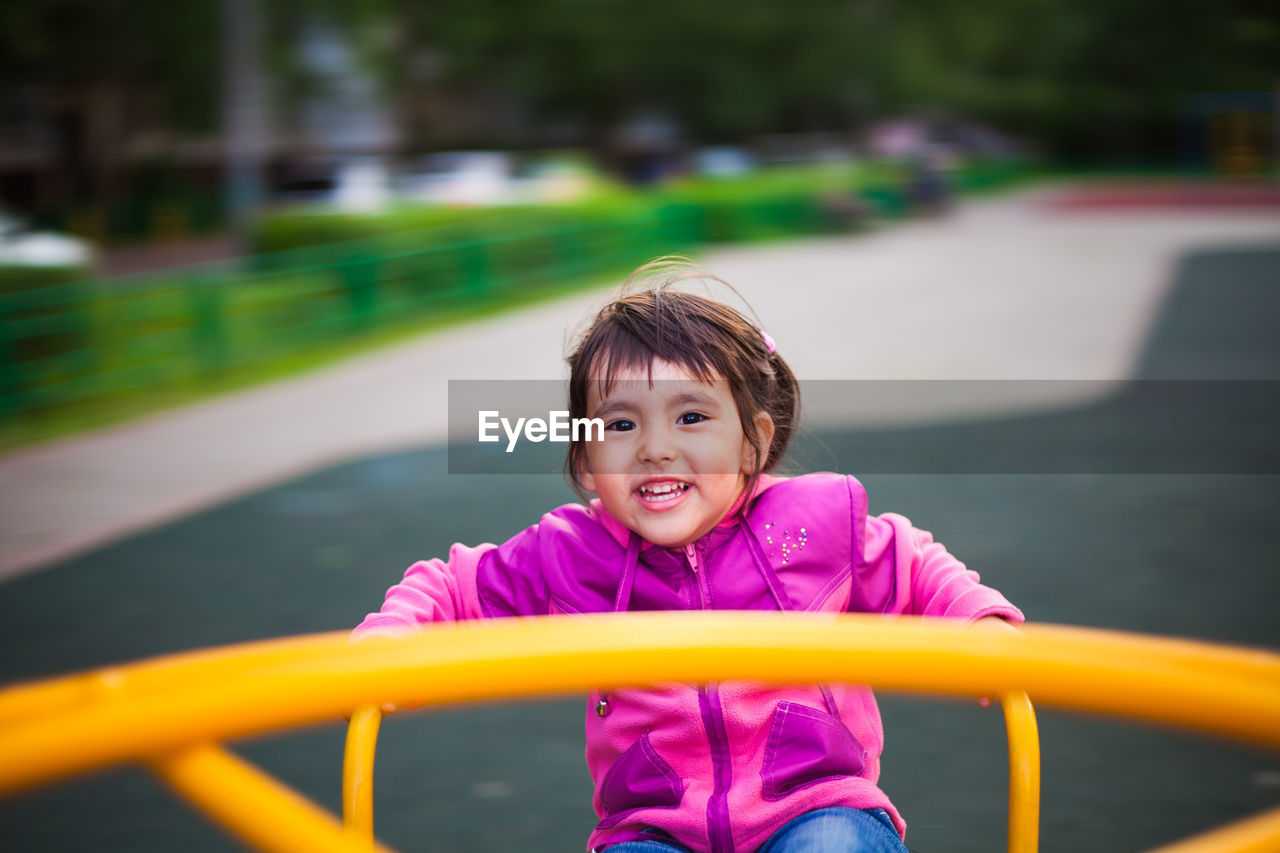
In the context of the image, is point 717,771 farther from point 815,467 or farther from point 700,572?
point 815,467

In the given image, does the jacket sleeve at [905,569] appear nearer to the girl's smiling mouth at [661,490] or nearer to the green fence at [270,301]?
the girl's smiling mouth at [661,490]

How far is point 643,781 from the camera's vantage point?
6.20ft

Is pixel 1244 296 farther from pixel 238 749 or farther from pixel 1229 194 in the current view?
pixel 1229 194

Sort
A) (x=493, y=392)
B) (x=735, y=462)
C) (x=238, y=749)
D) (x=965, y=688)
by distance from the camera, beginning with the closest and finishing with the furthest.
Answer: (x=965, y=688) < (x=735, y=462) < (x=238, y=749) < (x=493, y=392)

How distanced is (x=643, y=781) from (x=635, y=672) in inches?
31.9

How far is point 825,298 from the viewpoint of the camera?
14.6m

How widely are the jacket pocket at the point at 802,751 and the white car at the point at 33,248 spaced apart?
943 cm

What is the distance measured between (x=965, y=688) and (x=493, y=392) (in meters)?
8.62

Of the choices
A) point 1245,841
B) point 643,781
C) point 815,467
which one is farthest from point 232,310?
point 1245,841

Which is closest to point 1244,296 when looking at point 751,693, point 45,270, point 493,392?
point 493,392

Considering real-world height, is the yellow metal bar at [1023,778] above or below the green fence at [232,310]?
above

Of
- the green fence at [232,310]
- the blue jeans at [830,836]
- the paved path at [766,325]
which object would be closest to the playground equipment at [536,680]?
the blue jeans at [830,836]

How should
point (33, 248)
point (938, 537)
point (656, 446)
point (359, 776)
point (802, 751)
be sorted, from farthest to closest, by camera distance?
point (33, 248) < point (938, 537) < point (656, 446) < point (802, 751) < point (359, 776)

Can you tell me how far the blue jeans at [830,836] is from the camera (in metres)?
1.73
